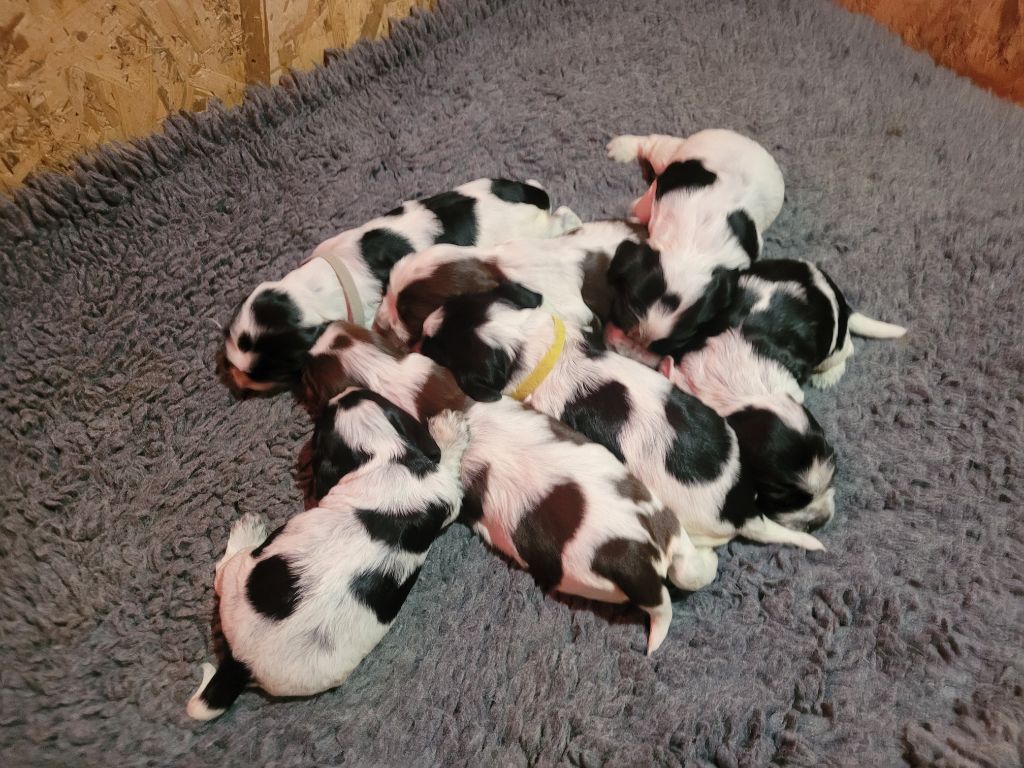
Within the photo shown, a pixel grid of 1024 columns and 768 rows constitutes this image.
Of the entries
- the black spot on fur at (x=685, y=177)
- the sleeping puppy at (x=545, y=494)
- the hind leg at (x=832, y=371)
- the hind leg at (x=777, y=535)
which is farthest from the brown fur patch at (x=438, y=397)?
the hind leg at (x=832, y=371)

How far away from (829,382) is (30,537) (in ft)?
7.02

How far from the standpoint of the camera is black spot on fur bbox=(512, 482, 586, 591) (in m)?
1.74

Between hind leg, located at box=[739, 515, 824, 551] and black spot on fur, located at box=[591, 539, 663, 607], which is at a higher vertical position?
black spot on fur, located at box=[591, 539, 663, 607]

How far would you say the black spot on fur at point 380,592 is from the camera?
1.68 meters

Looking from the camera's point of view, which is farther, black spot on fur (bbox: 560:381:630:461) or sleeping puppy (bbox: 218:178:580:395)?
sleeping puppy (bbox: 218:178:580:395)

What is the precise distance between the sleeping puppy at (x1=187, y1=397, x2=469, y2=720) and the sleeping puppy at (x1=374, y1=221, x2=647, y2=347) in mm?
346

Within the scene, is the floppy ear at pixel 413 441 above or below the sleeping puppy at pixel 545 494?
above

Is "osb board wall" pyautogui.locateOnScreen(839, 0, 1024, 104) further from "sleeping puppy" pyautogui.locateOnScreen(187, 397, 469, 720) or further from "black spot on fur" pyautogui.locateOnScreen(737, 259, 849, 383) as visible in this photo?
"sleeping puppy" pyautogui.locateOnScreen(187, 397, 469, 720)

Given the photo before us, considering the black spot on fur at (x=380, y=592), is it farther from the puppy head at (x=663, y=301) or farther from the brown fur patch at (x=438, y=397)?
the puppy head at (x=663, y=301)

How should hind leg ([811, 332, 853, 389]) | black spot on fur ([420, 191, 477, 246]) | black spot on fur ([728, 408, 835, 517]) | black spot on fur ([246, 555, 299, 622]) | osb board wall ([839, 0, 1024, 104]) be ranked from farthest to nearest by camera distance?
osb board wall ([839, 0, 1024, 104]) < black spot on fur ([420, 191, 477, 246]) < hind leg ([811, 332, 853, 389]) < black spot on fur ([728, 408, 835, 517]) < black spot on fur ([246, 555, 299, 622])

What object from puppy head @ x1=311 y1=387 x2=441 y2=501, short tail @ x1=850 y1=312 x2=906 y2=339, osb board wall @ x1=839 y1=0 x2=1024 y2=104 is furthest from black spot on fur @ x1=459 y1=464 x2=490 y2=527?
osb board wall @ x1=839 y1=0 x2=1024 y2=104

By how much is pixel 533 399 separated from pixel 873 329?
1.08m

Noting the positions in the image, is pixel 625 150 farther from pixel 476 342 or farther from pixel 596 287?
pixel 476 342

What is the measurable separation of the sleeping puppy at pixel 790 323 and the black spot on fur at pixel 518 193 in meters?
0.52
